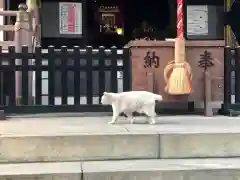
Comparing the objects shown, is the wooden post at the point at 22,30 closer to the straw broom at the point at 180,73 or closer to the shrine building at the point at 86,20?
the straw broom at the point at 180,73

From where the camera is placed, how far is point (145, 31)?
13.6 m

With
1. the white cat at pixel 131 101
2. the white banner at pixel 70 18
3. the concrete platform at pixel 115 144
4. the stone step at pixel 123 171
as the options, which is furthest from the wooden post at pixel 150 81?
the white banner at pixel 70 18

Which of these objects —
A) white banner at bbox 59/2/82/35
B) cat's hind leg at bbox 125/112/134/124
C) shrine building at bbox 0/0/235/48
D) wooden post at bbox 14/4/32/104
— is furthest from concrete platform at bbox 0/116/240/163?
white banner at bbox 59/2/82/35

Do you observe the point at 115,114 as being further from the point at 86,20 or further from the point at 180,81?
the point at 86,20

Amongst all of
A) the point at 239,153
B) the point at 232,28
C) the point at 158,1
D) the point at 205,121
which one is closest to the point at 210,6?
the point at 232,28

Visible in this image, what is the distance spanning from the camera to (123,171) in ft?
15.5

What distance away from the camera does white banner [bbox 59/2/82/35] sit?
11969 millimetres

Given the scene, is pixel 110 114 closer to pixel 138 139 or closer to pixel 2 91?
pixel 2 91

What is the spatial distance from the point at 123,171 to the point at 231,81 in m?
3.17

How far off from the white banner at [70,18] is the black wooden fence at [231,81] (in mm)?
5516

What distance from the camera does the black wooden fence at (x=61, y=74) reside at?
7.16 meters

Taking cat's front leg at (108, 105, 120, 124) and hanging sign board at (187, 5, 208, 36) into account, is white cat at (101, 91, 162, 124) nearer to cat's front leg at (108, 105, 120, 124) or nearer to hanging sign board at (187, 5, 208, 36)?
cat's front leg at (108, 105, 120, 124)

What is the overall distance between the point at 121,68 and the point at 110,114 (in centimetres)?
70

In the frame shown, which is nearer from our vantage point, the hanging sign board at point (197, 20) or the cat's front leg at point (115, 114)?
the cat's front leg at point (115, 114)
